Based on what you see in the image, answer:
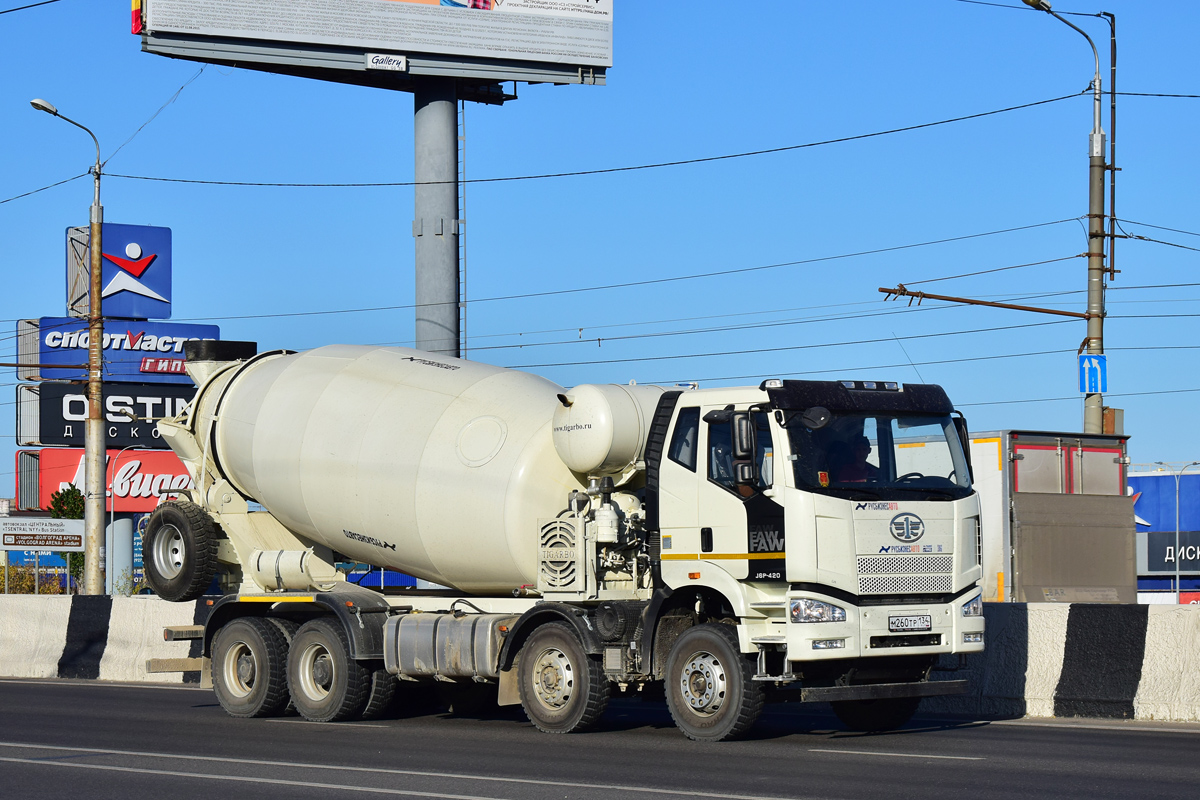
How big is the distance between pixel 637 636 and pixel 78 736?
5274 mm

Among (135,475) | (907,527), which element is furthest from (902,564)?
(135,475)

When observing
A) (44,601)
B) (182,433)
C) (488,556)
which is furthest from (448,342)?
(488,556)

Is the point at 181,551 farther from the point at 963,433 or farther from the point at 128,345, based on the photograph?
the point at 128,345

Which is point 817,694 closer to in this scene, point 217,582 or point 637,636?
point 637,636

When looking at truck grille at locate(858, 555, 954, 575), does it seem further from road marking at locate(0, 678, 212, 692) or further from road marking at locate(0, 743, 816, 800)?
road marking at locate(0, 678, 212, 692)

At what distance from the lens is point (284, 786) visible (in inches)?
414

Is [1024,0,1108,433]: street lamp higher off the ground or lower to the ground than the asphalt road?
higher

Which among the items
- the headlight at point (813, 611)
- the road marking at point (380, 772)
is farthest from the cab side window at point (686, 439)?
the road marking at point (380, 772)

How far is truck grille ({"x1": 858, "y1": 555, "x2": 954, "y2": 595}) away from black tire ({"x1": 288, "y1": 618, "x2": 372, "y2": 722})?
5.75 metres

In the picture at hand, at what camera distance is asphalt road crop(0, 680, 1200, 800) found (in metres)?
10.1

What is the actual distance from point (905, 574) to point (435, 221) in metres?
28.2

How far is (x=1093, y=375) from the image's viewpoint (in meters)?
23.5

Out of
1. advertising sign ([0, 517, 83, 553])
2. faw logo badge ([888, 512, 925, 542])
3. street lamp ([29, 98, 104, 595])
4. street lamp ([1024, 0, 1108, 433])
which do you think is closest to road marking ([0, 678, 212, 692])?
street lamp ([29, 98, 104, 595])

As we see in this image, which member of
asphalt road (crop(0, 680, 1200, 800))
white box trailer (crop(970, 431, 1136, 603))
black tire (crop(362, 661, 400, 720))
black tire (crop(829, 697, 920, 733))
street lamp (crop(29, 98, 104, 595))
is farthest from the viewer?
street lamp (crop(29, 98, 104, 595))
